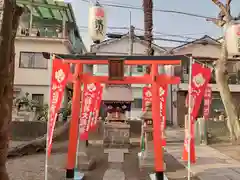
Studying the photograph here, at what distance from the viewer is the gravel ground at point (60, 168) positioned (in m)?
8.17

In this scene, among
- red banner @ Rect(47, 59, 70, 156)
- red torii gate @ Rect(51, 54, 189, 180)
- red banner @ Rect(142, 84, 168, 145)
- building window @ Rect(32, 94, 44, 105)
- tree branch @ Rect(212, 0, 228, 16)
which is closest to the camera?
red banner @ Rect(47, 59, 70, 156)

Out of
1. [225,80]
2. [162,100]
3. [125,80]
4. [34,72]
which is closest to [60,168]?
[125,80]

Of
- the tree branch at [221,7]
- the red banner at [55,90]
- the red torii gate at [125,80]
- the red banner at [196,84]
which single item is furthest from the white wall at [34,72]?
the red banner at [196,84]

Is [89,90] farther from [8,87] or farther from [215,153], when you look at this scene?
[8,87]

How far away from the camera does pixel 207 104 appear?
16.0 m

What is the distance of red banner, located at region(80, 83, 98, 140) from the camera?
34.2 feet

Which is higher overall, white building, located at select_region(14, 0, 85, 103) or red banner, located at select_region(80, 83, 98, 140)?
white building, located at select_region(14, 0, 85, 103)

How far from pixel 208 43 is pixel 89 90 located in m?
20.4

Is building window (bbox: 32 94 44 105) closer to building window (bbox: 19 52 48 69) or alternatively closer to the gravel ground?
building window (bbox: 19 52 48 69)

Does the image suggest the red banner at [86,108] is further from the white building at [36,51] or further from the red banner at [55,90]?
the white building at [36,51]

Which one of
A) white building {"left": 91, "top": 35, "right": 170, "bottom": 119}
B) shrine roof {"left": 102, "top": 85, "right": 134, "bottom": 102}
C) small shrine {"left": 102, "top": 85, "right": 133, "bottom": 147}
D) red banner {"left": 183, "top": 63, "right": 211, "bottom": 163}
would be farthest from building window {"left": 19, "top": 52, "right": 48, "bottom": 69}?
red banner {"left": 183, "top": 63, "right": 211, "bottom": 163}

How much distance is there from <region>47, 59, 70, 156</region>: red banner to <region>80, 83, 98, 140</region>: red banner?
3.46 m

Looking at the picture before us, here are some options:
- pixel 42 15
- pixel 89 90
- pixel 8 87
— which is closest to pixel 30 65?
pixel 42 15

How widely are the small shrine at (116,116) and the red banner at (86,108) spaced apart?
12.2ft
